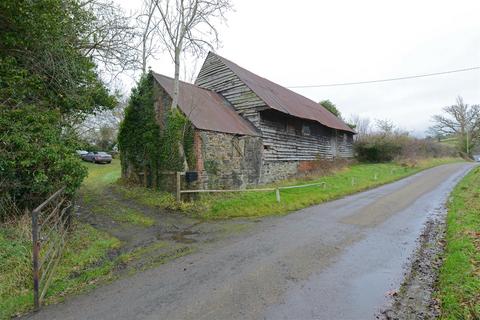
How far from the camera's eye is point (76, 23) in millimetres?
8336

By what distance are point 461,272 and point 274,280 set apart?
309 centimetres

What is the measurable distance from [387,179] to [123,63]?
17405mm

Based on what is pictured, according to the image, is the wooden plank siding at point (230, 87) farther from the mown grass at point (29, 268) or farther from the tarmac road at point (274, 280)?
the mown grass at point (29, 268)

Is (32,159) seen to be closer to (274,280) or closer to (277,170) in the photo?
(274,280)

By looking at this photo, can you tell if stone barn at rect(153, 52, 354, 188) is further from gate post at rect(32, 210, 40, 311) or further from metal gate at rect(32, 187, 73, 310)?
gate post at rect(32, 210, 40, 311)

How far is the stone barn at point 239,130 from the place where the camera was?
13.0 metres

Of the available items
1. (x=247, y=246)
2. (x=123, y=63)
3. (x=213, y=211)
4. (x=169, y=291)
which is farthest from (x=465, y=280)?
(x=123, y=63)

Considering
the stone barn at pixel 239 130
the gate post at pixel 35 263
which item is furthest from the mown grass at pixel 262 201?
the gate post at pixel 35 263

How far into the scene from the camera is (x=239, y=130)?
579 inches

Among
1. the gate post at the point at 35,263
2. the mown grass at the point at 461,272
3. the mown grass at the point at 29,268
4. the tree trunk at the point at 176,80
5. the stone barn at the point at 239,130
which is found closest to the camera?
the mown grass at the point at 461,272

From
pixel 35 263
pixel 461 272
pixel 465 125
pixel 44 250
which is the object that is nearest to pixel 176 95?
pixel 44 250

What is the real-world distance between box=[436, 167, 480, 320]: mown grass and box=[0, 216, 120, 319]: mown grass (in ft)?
18.5

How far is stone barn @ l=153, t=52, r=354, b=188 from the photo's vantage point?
13.0 metres

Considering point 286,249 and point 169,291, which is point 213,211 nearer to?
point 286,249
